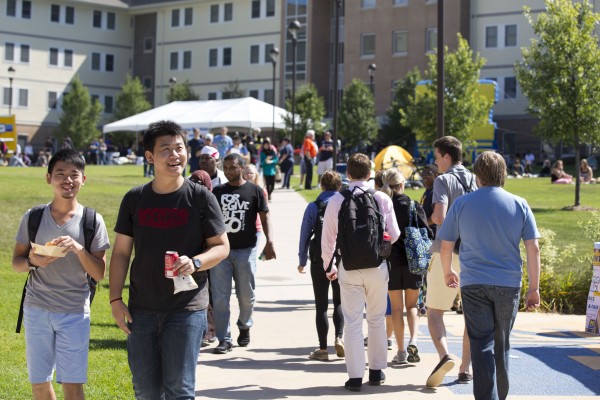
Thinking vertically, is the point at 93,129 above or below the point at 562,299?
above

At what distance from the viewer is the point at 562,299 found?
13141 mm

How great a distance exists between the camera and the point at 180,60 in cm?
8431

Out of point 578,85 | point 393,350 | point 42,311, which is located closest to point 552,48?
point 578,85

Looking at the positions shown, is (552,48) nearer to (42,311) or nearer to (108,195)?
(108,195)

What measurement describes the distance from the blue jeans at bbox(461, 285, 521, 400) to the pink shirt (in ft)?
5.95

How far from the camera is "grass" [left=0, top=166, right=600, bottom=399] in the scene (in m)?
8.28

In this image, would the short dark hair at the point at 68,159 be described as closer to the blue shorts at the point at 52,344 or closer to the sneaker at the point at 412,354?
the blue shorts at the point at 52,344

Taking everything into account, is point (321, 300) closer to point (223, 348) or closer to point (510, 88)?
point (223, 348)

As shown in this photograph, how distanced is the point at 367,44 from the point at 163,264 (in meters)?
67.9

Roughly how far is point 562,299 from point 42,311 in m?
8.70

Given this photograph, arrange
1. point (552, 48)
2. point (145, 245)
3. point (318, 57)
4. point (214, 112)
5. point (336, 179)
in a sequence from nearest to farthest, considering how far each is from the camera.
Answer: point (145, 245) → point (336, 179) → point (552, 48) → point (214, 112) → point (318, 57)

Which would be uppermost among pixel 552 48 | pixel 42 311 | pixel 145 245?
pixel 552 48

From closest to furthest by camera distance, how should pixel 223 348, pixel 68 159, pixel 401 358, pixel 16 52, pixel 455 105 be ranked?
pixel 68 159 < pixel 401 358 < pixel 223 348 < pixel 455 105 < pixel 16 52

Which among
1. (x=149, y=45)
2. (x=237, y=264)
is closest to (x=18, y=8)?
(x=149, y=45)
